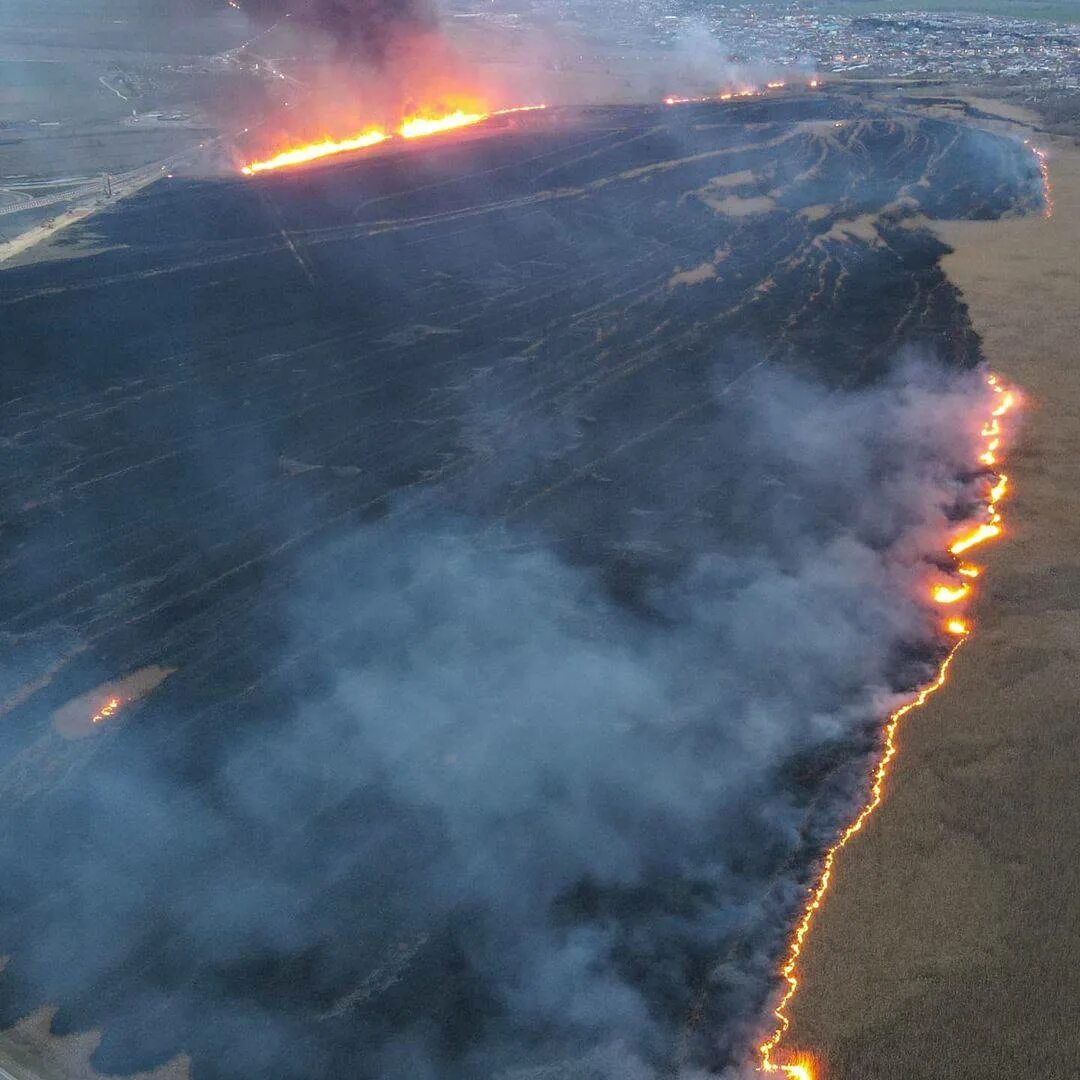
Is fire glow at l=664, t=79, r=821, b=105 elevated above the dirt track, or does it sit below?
above

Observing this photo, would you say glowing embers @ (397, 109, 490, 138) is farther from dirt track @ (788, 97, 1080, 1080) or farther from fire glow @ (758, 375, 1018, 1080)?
dirt track @ (788, 97, 1080, 1080)

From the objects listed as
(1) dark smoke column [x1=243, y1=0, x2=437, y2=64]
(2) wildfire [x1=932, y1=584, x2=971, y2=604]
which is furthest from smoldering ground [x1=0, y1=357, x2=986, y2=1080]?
(1) dark smoke column [x1=243, y1=0, x2=437, y2=64]

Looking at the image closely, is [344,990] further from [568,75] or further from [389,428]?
→ [568,75]

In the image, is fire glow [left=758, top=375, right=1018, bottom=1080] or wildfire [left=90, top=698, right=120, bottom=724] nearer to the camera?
fire glow [left=758, top=375, right=1018, bottom=1080]

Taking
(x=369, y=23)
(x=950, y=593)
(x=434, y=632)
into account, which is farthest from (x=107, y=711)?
(x=369, y=23)

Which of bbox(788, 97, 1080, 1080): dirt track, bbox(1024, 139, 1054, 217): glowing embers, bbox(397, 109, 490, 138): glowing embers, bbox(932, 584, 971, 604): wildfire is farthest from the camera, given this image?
bbox(397, 109, 490, 138): glowing embers

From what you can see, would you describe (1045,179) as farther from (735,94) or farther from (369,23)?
(369,23)

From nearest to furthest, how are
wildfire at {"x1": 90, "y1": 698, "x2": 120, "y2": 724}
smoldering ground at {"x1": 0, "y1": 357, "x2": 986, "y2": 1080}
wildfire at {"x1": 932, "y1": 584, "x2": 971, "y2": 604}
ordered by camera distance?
smoldering ground at {"x1": 0, "y1": 357, "x2": 986, "y2": 1080}
wildfire at {"x1": 90, "y1": 698, "x2": 120, "y2": 724}
wildfire at {"x1": 932, "y1": 584, "x2": 971, "y2": 604}
